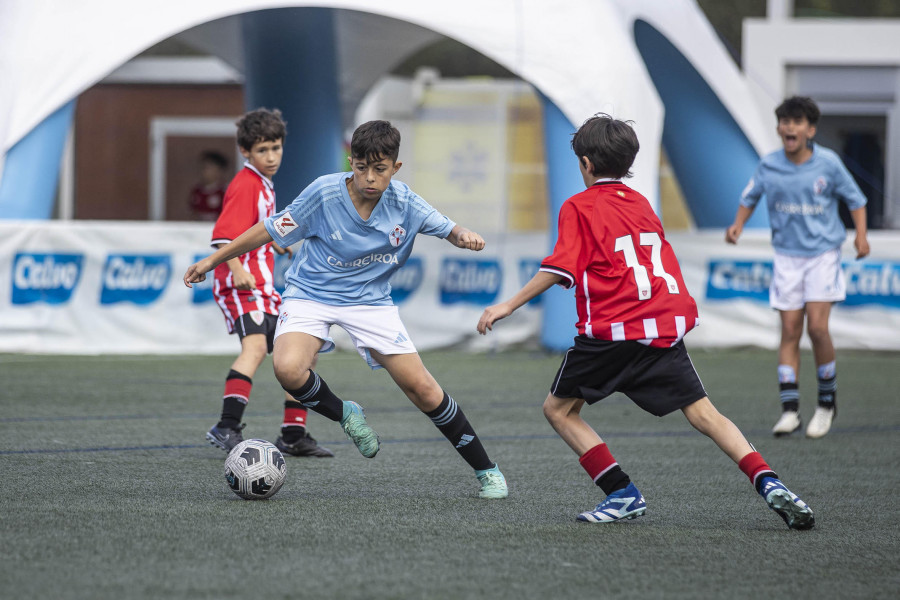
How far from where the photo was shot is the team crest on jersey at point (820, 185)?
21.1 ft

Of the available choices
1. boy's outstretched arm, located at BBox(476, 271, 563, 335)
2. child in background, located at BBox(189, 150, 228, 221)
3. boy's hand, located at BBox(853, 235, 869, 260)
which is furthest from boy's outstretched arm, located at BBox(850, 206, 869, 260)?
child in background, located at BBox(189, 150, 228, 221)

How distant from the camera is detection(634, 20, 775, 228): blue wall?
40.5ft

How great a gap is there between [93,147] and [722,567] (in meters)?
19.0

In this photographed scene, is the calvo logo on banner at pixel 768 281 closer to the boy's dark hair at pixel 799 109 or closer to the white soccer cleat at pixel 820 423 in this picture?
the white soccer cleat at pixel 820 423

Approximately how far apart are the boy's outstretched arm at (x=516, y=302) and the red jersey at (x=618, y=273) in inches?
1.4

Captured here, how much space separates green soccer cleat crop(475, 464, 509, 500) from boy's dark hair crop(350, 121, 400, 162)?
1.17 meters

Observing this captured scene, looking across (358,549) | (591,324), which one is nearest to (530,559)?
(358,549)

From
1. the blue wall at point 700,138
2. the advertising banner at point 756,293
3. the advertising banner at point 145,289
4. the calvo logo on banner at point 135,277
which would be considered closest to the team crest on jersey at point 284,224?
the advertising banner at point 145,289

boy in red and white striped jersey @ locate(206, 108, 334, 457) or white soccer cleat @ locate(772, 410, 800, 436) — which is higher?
boy in red and white striped jersey @ locate(206, 108, 334, 457)

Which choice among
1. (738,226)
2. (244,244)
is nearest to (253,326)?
(244,244)


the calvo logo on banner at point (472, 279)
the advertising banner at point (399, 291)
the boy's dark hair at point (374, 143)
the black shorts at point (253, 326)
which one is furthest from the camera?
the calvo logo on banner at point (472, 279)

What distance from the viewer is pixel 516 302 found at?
12.3 ft

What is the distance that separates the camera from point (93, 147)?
20.8 metres

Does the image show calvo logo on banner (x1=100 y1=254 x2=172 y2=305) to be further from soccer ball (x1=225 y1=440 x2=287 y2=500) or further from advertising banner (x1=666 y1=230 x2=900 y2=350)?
soccer ball (x1=225 y1=440 x2=287 y2=500)
